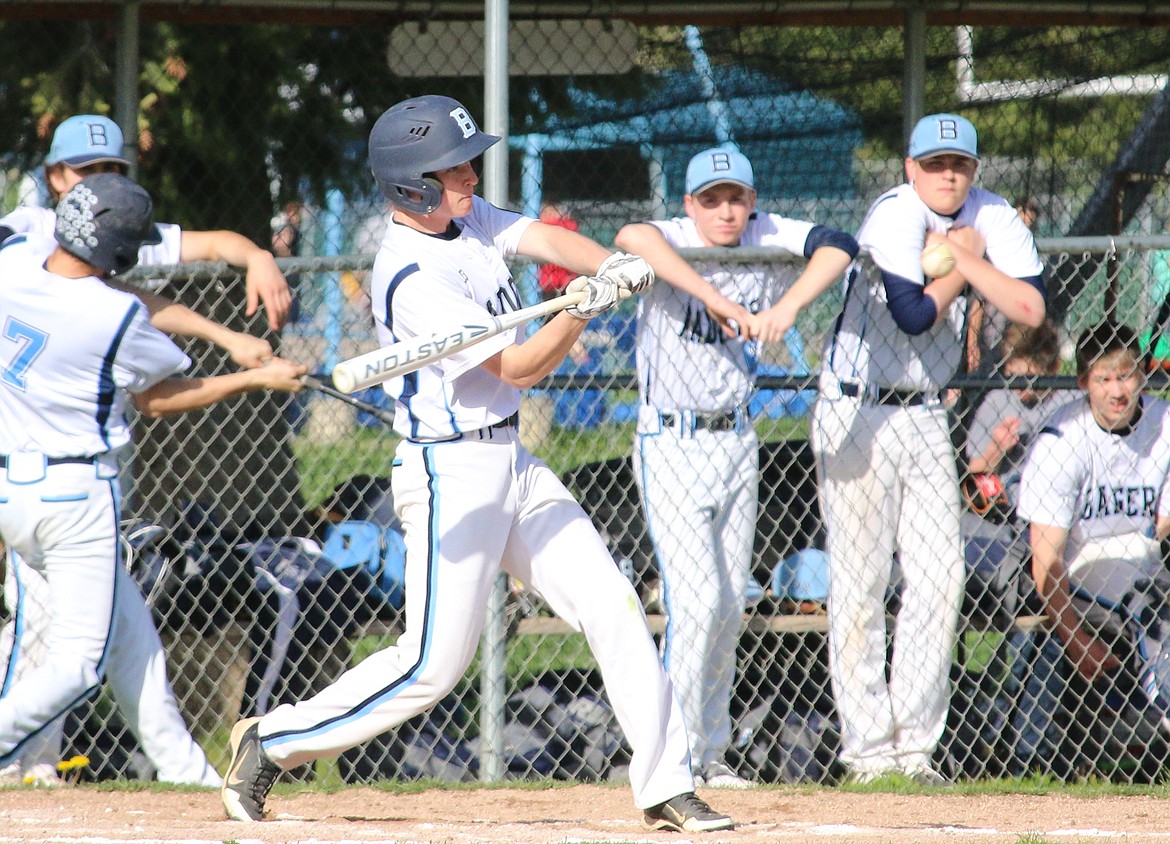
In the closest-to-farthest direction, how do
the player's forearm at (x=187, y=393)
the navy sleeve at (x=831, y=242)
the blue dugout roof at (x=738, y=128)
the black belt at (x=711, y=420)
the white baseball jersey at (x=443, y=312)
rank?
the white baseball jersey at (x=443, y=312), the player's forearm at (x=187, y=393), the navy sleeve at (x=831, y=242), the black belt at (x=711, y=420), the blue dugout roof at (x=738, y=128)

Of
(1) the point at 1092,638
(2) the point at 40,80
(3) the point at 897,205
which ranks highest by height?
(2) the point at 40,80

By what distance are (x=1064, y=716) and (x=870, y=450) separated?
1177mm

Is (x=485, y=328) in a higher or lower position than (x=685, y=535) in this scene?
higher

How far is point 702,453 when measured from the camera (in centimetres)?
453

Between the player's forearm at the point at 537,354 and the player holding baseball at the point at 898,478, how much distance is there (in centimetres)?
156

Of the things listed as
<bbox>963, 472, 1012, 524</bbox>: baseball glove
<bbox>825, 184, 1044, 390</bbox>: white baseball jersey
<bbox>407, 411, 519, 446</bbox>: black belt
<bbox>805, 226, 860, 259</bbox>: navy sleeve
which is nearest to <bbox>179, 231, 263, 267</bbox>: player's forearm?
<bbox>407, 411, 519, 446</bbox>: black belt

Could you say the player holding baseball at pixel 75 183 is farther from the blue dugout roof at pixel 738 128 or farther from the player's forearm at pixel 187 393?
the blue dugout roof at pixel 738 128

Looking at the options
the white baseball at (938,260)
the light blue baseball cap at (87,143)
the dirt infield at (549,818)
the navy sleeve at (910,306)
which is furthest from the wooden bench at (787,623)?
the light blue baseball cap at (87,143)

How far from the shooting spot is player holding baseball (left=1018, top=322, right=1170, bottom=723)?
4.80 metres

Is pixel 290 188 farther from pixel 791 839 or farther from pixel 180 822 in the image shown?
pixel 791 839

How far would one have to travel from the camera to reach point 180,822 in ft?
12.5

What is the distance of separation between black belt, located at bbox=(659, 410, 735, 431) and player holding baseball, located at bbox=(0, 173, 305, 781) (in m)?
1.38

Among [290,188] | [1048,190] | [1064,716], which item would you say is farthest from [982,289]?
[290,188]

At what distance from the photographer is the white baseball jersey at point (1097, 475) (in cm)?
485
